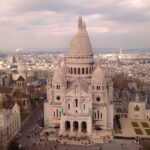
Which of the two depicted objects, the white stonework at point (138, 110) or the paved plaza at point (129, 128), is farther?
the white stonework at point (138, 110)

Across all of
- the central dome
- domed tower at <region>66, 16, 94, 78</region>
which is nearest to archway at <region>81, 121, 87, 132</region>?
domed tower at <region>66, 16, 94, 78</region>

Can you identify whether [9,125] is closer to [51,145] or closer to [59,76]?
[51,145]

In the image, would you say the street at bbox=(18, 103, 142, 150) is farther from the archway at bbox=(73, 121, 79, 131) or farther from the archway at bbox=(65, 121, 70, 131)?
the archway at bbox=(73, 121, 79, 131)

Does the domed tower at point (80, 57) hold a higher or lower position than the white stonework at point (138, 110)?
higher

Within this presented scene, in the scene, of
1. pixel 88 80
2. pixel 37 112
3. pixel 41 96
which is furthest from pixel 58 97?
pixel 41 96

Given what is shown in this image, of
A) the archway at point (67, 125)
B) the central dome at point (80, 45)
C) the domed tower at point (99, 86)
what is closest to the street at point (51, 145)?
the archway at point (67, 125)

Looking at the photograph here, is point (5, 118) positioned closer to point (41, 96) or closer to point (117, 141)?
point (117, 141)

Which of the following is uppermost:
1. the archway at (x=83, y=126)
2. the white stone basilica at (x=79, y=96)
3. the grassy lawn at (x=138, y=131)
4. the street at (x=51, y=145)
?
the white stone basilica at (x=79, y=96)

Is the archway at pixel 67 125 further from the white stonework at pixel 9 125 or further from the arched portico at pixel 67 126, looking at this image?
the white stonework at pixel 9 125
